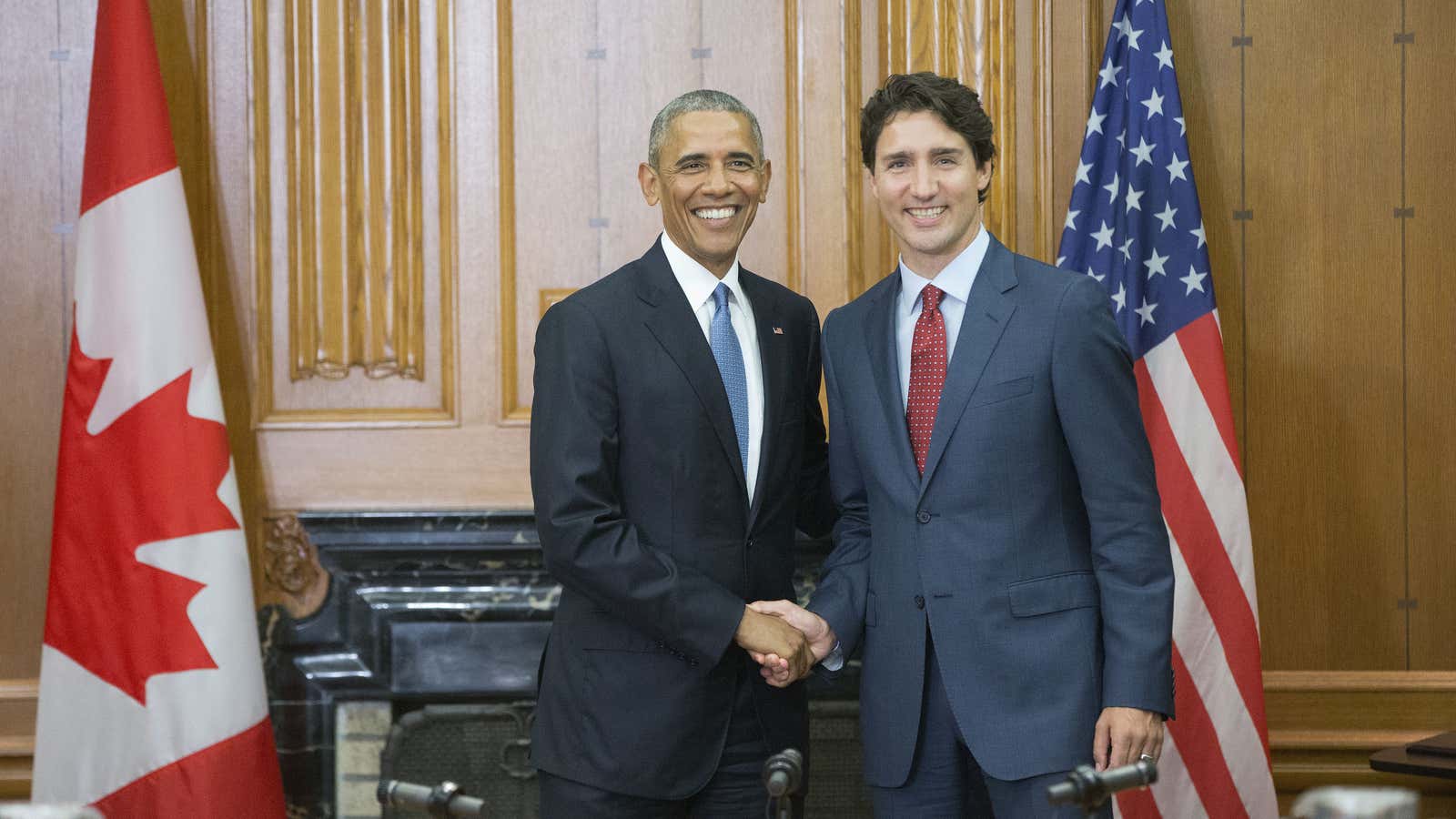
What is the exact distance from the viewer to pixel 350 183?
325cm

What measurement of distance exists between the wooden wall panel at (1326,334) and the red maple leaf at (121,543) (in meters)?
2.62

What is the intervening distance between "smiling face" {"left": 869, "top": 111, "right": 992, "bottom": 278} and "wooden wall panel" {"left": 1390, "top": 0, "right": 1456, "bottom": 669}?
1674 mm

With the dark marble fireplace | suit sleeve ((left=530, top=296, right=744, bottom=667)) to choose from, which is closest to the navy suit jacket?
suit sleeve ((left=530, top=296, right=744, bottom=667))

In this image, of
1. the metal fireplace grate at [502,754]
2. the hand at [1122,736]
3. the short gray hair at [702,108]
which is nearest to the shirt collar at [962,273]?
the short gray hair at [702,108]

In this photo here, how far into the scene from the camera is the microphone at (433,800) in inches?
50.1

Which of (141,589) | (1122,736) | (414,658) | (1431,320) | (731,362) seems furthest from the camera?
(1431,320)

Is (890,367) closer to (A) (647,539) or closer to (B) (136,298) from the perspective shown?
(A) (647,539)

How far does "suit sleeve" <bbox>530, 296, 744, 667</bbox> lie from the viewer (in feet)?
6.98

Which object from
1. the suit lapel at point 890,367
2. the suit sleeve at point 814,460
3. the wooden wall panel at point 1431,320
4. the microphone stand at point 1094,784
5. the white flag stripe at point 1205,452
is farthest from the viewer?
the wooden wall panel at point 1431,320

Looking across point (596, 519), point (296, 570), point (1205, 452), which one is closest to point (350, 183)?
point (296, 570)

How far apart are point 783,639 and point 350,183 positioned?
1775 mm

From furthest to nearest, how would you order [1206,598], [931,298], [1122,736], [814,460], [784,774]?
[1206,598]
[814,460]
[931,298]
[1122,736]
[784,774]

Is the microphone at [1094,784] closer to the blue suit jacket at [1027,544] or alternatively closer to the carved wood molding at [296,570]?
the blue suit jacket at [1027,544]

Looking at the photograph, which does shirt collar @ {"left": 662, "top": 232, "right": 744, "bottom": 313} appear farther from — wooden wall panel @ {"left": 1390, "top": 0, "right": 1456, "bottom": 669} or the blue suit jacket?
wooden wall panel @ {"left": 1390, "top": 0, "right": 1456, "bottom": 669}
